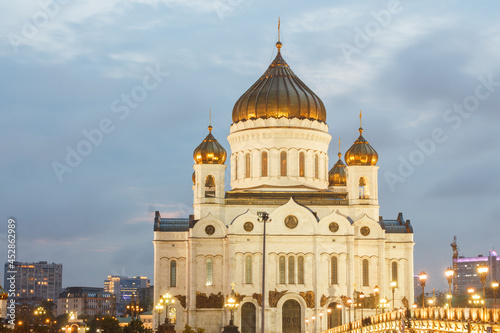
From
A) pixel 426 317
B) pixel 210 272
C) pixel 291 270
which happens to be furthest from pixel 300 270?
pixel 426 317

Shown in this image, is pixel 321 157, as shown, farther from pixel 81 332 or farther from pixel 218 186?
pixel 81 332

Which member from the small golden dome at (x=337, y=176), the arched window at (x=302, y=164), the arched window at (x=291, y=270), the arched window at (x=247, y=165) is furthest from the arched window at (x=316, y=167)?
the arched window at (x=291, y=270)

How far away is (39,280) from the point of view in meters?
174

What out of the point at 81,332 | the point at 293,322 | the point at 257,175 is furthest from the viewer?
the point at 257,175

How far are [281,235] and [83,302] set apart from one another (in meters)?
90.5

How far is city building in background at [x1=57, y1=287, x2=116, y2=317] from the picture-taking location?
154750 mm

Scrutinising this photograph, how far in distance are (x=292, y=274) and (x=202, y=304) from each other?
25.8 ft

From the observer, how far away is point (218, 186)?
251 ft

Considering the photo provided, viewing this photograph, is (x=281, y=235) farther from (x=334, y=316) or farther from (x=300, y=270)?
(x=334, y=316)

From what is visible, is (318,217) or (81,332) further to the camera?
(318,217)

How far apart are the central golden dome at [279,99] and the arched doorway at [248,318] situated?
17.5m

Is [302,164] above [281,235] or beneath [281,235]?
above

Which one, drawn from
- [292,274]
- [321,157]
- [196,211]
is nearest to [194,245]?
[196,211]

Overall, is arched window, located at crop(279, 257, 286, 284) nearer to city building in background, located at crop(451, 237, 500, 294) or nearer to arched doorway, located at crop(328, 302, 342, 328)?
arched doorway, located at crop(328, 302, 342, 328)
